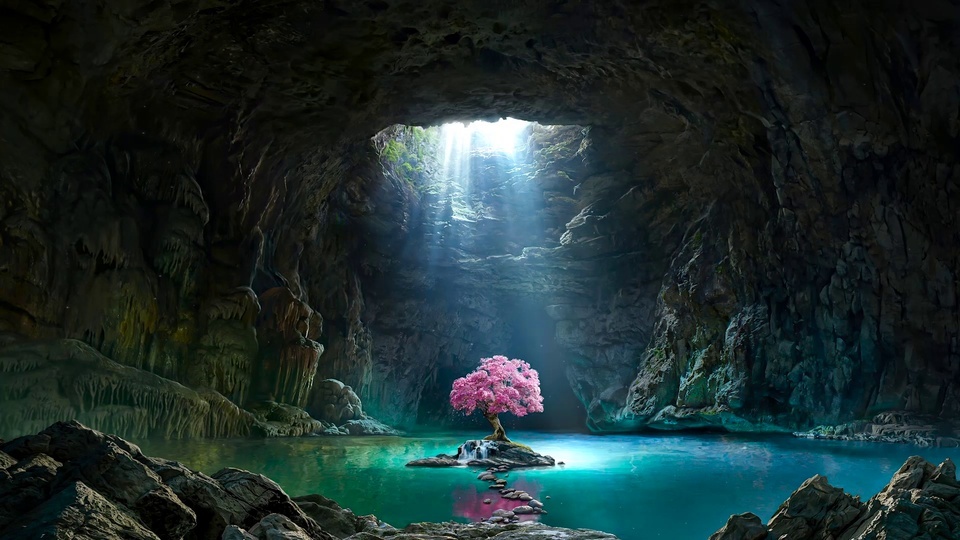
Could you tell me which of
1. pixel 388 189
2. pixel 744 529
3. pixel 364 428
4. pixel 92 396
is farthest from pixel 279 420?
pixel 744 529

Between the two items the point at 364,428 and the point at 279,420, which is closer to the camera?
the point at 279,420

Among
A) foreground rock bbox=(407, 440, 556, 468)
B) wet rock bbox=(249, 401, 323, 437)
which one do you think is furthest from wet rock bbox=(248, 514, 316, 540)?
wet rock bbox=(249, 401, 323, 437)

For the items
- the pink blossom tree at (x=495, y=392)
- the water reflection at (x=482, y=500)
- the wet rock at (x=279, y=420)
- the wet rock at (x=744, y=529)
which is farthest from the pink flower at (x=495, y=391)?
the wet rock at (x=744, y=529)

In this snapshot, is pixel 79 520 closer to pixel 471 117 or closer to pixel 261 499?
pixel 261 499

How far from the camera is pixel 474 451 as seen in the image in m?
13.5

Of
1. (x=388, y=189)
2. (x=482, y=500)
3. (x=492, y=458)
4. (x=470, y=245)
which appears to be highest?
(x=388, y=189)

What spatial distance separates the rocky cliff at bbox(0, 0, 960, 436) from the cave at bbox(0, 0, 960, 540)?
65 millimetres

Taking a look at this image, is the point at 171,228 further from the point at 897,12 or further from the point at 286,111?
the point at 897,12

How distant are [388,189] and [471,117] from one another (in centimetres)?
690

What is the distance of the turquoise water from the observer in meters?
7.62

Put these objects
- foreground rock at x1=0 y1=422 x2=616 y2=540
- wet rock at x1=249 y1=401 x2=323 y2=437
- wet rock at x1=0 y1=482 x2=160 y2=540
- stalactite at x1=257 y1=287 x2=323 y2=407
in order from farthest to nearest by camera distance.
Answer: stalactite at x1=257 y1=287 x2=323 y2=407 < wet rock at x1=249 y1=401 x2=323 y2=437 < foreground rock at x1=0 y1=422 x2=616 y2=540 < wet rock at x1=0 y1=482 x2=160 y2=540

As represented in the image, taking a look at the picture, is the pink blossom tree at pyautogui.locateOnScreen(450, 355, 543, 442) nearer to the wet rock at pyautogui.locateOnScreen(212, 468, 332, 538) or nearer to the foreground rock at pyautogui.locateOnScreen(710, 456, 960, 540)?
the wet rock at pyautogui.locateOnScreen(212, 468, 332, 538)

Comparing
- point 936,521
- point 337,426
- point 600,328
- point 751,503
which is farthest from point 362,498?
point 600,328

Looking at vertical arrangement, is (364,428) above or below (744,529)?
below
